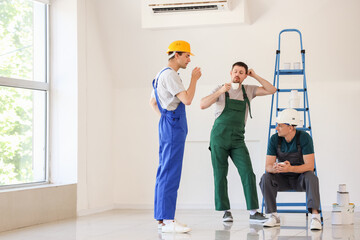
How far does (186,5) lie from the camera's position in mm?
5301

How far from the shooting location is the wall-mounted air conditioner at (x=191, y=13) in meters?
5.25

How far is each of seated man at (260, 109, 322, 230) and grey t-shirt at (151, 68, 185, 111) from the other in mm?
949

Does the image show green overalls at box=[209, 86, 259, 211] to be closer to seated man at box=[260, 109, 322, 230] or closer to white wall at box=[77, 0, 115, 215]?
seated man at box=[260, 109, 322, 230]

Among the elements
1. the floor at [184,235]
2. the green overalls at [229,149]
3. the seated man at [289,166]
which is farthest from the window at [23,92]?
the seated man at [289,166]

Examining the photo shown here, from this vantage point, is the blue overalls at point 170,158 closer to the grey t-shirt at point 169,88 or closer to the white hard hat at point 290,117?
the grey t-shirt at point 169,88

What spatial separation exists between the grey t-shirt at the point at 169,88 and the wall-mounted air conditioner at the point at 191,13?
1472 millimetres

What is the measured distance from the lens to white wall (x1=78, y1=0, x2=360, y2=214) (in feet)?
17.7

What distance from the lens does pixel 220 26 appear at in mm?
5520

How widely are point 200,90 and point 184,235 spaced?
7.65ft

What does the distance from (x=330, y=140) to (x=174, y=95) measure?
2332mm

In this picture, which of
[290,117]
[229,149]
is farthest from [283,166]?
[229,149]

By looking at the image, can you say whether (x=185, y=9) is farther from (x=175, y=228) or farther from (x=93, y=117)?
(x=175, y=228)

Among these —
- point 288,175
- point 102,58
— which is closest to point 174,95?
point 288,175

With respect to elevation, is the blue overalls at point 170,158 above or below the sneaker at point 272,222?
above
